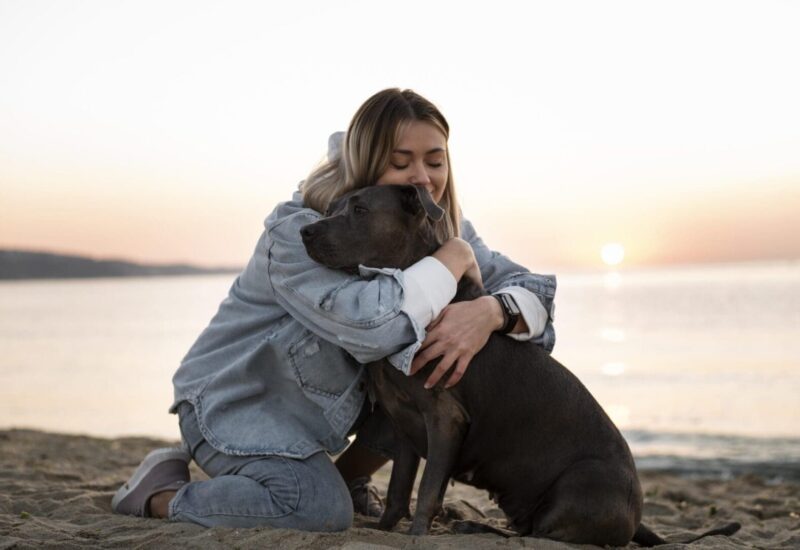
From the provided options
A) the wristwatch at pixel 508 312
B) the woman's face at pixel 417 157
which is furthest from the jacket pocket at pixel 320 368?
the woman's face at pixel 417 157

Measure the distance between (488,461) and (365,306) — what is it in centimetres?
101

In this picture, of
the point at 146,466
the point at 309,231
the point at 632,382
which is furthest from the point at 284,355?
the point at 632,382

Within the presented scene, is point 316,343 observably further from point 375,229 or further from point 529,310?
point 529,310

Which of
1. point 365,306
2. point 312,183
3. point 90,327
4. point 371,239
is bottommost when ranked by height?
point 90,327

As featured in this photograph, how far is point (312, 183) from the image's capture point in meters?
4.72

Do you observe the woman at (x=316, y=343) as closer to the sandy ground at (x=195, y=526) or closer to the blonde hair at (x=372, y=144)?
the blonde hair at (x=372, y=144)

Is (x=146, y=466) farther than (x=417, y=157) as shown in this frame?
Yes

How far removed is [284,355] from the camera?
453cm

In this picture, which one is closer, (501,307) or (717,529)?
(501,307)

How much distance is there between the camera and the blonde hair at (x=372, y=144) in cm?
447

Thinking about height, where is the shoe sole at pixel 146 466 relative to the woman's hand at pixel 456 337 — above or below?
below

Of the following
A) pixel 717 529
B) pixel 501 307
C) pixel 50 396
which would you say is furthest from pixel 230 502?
pixel 50 396

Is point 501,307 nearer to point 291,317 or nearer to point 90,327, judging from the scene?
point 291,317

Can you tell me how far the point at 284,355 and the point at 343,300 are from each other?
25.5 inches
